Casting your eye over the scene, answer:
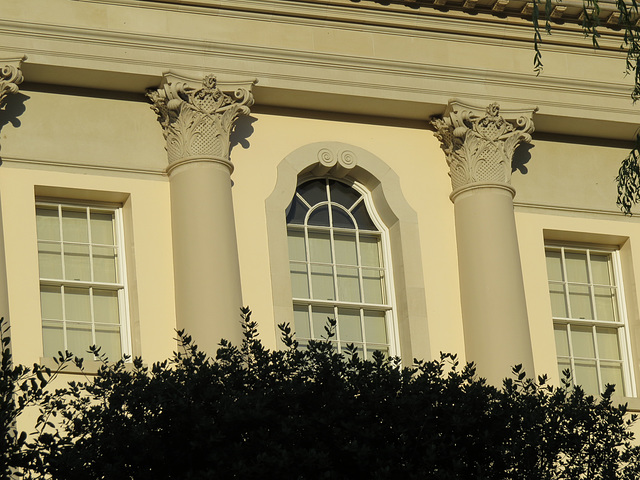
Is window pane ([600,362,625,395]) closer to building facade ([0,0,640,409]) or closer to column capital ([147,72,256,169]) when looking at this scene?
building facade ([0,0,640,409])

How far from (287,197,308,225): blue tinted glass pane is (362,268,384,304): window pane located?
1145 millimetres

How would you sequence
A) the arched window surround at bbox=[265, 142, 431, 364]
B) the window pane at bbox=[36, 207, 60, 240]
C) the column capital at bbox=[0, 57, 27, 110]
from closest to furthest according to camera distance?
the column capital at bbox=[0, 57, 27, 110]
the window pane at bbox=[36, 207, 60, 240]
the arched window surround at bbox=[265, 142, 431, 364]

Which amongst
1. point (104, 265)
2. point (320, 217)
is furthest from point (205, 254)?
point (320, 217)

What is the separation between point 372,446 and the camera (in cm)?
1789

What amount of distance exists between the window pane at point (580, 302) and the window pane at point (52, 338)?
304 inches

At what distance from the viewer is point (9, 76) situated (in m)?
23.2

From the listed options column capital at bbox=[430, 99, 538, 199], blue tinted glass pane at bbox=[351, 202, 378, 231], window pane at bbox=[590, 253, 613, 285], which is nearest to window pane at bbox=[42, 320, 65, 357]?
blue tinted glass pane at bbox=[351, 202, 378, 231]

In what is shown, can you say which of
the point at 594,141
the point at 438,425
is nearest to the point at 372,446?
the point at 438,425

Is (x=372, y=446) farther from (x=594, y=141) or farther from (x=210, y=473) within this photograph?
(x=594, y=141)

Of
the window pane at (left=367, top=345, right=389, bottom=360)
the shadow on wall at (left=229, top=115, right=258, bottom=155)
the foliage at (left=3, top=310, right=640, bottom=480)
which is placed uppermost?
the shadow on wall at (left=229, top=115, right=258, bottom=155)

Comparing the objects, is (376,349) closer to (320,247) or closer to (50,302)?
(320,247)

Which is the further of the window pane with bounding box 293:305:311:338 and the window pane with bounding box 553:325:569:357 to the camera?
the window pane with bounding box 553:325:569:357

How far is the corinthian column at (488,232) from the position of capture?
2441cm

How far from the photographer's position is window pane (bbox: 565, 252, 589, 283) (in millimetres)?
26656
